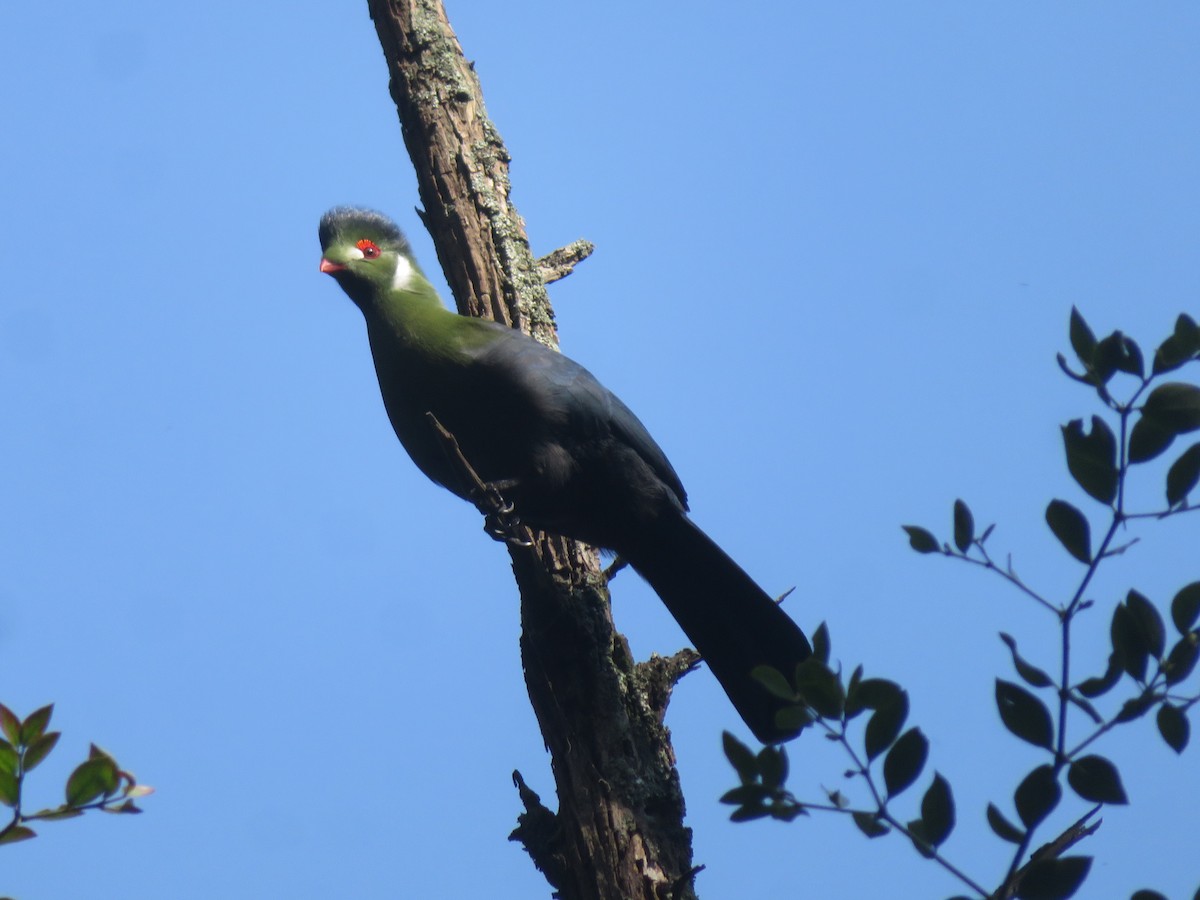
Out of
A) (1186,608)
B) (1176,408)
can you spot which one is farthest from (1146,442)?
(1186,608)

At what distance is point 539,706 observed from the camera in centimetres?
293

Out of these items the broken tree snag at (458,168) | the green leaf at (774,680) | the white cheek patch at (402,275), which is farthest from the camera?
the broken tree snag at (458,168)

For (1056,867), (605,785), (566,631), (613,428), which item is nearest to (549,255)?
(613,428)

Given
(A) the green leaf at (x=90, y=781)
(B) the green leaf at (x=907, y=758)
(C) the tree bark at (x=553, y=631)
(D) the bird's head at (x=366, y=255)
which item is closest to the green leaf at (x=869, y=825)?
(B) the green leaf at (x=907, y=758)

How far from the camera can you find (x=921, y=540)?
161 centimetres

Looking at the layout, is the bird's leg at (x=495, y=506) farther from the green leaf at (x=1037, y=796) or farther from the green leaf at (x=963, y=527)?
the green leaf at (x=1037, y=796)

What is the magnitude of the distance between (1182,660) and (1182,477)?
232 millimetres

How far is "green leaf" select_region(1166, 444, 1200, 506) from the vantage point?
4.84 ft

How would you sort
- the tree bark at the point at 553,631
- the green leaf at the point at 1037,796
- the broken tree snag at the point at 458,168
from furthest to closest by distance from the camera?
the broken tree snag at the point at 458,168
the tree bark at the point at 553,631
the green leaf at the point at 1037,796

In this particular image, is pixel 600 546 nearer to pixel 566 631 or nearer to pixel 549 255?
pixel 566 631

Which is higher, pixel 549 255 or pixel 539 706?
pixel 549 255

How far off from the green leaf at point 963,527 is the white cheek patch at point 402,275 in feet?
7.12

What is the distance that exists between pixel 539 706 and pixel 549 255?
1.46 meters

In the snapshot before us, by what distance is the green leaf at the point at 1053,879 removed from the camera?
1373 mm
